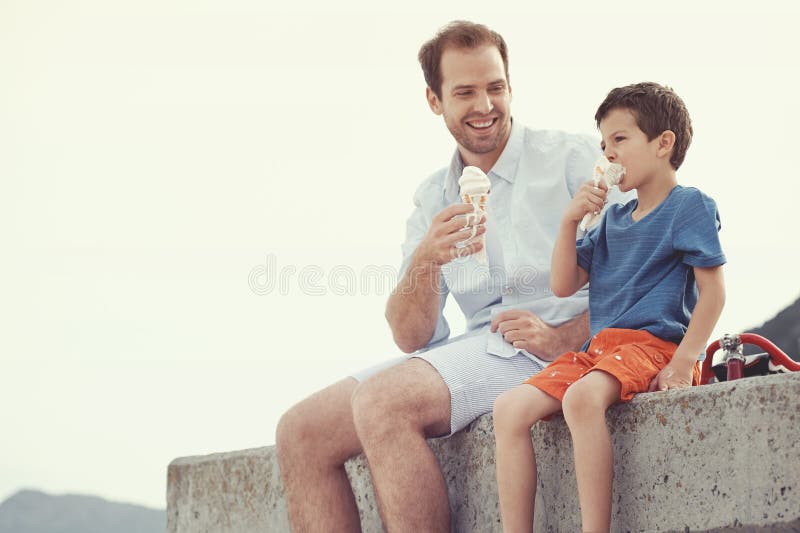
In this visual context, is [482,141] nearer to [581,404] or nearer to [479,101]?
[479,101]

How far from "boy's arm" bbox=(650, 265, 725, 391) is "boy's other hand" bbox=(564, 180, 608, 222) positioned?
38 centimetres

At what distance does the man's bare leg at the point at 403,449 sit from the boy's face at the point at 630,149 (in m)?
0.84

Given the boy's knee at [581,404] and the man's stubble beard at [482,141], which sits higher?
the man's stubble beard at [482,141]

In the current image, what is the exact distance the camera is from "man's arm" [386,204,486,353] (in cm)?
318

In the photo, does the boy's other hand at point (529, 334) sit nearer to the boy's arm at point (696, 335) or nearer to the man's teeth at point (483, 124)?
the boy's arm at point (696, 335)

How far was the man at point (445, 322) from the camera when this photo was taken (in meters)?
2.86

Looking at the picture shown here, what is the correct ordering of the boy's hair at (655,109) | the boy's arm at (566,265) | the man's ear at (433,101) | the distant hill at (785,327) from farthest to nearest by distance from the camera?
the distant hill at (785,327), the man's ear at (433,101), the boy's arm at (566,265), the boy's hair at (655,109)

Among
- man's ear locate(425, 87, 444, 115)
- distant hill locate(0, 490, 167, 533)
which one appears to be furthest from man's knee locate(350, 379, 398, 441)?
distant hill locate(0, 490, 167, 533)

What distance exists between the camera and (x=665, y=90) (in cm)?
280

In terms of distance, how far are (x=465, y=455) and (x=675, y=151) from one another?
109 centimetres

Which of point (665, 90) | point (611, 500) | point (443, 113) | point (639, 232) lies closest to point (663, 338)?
point (639, 232)

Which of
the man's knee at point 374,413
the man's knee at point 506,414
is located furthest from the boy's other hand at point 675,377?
the man's knee at point 374,413

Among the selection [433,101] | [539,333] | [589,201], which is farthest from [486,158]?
[589,201]

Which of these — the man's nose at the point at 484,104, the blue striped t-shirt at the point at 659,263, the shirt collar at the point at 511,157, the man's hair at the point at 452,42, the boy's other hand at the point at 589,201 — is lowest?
the blue striped t-shirt at the point at 659,263
